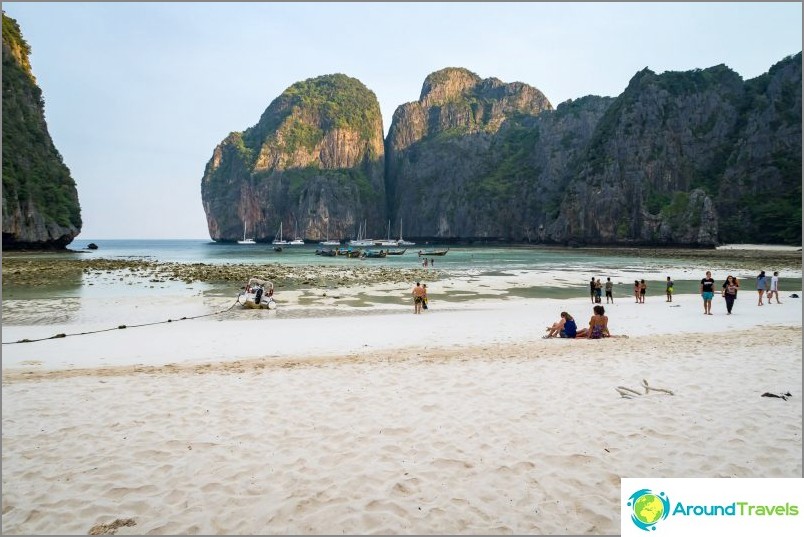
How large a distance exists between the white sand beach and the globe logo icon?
0.23 metres

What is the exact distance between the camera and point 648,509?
12.9ft

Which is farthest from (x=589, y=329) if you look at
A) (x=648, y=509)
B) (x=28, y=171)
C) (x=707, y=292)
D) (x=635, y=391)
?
(x=28, y=171)

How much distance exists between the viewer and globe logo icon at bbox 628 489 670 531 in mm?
3932

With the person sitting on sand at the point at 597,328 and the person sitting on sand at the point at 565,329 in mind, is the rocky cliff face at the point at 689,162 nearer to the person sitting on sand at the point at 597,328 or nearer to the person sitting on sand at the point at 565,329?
the person sitting on sand at the point at 597,328

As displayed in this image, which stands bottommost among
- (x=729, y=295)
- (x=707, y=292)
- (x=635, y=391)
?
(x=635, y=391)

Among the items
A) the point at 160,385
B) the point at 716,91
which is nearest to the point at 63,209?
the point at 160,385

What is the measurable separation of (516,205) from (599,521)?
558 ft

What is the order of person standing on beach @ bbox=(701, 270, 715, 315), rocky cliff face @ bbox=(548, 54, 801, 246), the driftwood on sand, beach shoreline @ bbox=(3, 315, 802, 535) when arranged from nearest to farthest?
1. beach shoreline @ bbox=(3, 315, 802, 535)
2. the driftwood on sand
3. person standing on beach @ bbox=(701, 270, 715, 315)
4. rocky cliff face @ bbox=(548, 54, 801, 246)

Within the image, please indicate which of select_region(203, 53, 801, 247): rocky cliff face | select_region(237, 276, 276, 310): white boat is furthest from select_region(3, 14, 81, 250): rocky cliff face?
select_region(203, 53, 801, 247): rocky cliff face

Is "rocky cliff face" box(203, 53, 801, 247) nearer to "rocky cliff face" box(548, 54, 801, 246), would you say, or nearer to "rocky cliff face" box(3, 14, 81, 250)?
"rocky cliff face" box(548, 54, 801, 246)

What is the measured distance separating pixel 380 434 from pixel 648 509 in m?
3.21

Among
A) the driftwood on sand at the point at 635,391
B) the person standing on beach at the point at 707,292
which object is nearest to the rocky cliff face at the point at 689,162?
the person standing on beach at the point at 707,292

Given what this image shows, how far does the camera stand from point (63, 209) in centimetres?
7844

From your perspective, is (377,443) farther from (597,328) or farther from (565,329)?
(597,328)
